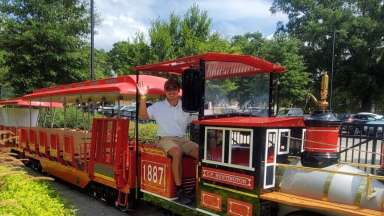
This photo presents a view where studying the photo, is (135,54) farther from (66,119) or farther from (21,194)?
(21,194)

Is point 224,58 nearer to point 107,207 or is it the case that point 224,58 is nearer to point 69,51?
point 107,207

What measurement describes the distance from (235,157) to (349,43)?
129 ft

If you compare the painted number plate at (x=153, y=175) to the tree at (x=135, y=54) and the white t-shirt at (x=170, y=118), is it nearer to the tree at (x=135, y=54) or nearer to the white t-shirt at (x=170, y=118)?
the white t-shirt at (x=170, y=118)

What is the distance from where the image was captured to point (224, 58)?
588cm

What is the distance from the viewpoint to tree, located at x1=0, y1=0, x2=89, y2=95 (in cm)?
1775

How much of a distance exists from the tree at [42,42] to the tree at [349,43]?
1156 inches

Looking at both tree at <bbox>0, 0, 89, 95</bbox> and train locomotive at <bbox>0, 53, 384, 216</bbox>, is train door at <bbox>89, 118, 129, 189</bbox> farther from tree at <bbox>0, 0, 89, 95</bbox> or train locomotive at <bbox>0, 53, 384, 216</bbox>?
tree at <bbox>0, 0, 89, 95</bbox>

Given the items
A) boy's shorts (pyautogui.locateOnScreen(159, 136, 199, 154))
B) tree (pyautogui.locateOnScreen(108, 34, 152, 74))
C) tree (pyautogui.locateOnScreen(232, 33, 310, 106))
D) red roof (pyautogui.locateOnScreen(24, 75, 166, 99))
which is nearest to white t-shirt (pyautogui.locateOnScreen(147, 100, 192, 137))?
boy's shorts (pyautogui.locateOnScreen(159, 136, 199, 154))

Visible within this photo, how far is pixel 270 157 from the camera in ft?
16.8

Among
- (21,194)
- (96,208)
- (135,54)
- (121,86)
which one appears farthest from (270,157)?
(135,54)

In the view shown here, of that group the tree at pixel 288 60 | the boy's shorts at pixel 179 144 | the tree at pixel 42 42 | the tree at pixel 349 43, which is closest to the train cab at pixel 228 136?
the boy's shorts at pixel 179 144

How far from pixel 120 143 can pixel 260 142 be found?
10.9ft

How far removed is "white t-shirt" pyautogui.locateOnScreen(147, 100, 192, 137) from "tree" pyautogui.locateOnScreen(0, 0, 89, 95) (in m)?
12.2

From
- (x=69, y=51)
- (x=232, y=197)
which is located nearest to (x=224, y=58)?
(x=232, y=197)
